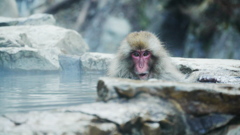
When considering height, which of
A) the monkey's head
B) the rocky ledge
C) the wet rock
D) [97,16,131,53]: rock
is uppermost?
[97,16,131,53]: rock

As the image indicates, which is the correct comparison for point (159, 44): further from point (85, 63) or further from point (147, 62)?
point (85, 63)

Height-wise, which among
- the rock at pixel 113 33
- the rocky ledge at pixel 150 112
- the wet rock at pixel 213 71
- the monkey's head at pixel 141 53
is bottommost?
the rocky ledge at pixel 150 112

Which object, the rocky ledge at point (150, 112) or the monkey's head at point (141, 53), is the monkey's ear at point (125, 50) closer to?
the monkey's head at point (141, 53)

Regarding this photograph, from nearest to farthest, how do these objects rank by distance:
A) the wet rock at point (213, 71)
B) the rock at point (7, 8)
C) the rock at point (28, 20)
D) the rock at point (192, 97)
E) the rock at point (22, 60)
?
the rock at point (192, 97)
the wet rock at point (213, 71)
the rock at point (22, 60)
the rock at point (28, 20)
the rock at point (7, 8)

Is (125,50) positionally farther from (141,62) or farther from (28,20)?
(28,20)

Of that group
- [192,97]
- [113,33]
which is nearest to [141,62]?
[192,97]

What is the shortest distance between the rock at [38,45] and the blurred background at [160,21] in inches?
57.0

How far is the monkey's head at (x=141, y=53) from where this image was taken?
4013 millimetres

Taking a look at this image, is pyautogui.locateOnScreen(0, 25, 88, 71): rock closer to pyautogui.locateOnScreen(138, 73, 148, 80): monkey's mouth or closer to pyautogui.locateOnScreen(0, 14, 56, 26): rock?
pyautogui.locateOnScreen(0, 14, 56, 26): rock

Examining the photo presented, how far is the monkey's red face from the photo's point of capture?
3996 millimetres

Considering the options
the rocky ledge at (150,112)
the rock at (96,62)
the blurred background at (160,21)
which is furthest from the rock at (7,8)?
the rocky ledge at (150,112)

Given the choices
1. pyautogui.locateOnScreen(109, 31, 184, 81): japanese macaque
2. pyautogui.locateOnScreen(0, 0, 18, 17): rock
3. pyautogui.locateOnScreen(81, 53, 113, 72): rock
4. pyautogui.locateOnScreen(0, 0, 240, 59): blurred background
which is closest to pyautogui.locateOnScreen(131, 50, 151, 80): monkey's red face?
pyautogui.locateOnScreen(109, 31, 184, 81): japanese macaque

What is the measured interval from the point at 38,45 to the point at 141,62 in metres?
5.50

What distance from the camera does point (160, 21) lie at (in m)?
11.0
